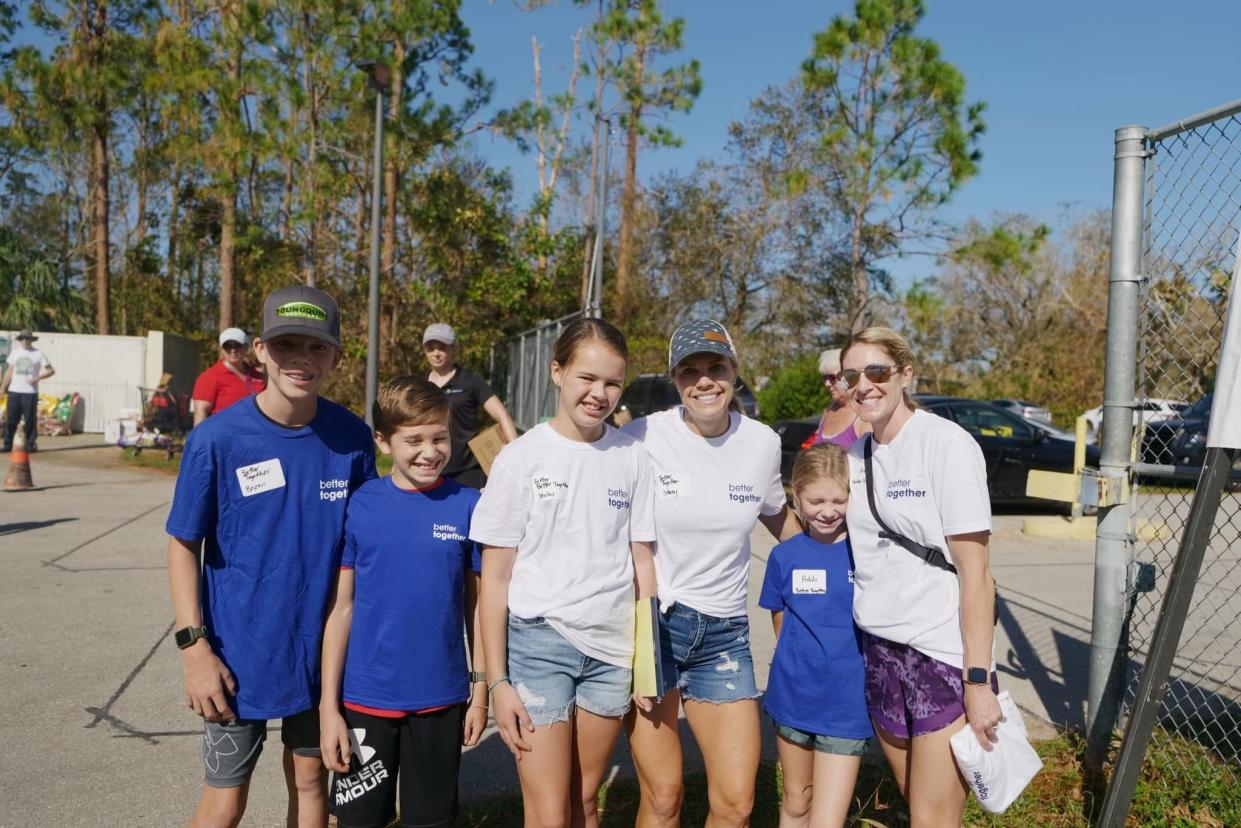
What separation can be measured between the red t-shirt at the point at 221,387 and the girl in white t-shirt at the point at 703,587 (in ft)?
19.0

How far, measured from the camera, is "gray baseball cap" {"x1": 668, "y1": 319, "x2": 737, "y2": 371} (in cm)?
276

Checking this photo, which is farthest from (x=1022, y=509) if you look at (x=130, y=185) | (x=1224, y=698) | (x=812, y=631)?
(x=130, y=185)

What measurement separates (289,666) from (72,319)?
31335 millimetres

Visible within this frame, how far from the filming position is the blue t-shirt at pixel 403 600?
2.62 metres

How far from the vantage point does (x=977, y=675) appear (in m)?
2.50

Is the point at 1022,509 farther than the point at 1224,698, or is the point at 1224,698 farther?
the point at 1022,509

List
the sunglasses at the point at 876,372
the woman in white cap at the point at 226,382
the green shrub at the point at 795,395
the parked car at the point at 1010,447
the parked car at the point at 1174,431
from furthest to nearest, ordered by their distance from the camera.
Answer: the green shrub at the point at 795,395
the parked car at the point at 1010,447
the woman in white cap at the point at 226,382
the parked car at the point at 1174,431
the sunglasses at the point at 876,372

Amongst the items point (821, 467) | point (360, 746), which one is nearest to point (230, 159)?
point (360, 746)

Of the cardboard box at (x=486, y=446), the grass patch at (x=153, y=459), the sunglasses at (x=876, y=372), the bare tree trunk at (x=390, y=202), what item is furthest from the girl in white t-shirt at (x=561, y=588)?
the bare tree trunk at (x=390, y=202)

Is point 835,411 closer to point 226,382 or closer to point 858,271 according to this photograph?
point 226,382

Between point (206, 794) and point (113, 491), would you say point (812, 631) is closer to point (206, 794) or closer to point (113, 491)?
point (206, 794)

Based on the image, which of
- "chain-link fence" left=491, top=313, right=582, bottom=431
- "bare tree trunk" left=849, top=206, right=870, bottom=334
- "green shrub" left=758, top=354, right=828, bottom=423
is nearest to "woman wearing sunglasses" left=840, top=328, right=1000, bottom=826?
"chain-link fence" left=491, top=313, right=582, bottom=431

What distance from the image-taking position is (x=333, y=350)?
2.68m

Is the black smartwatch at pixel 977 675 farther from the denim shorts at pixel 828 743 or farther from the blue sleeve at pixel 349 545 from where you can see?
the blue sleeve at pixel 349 545
